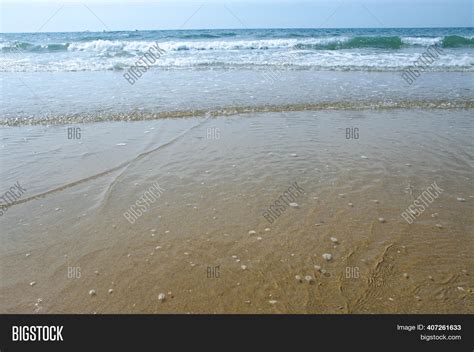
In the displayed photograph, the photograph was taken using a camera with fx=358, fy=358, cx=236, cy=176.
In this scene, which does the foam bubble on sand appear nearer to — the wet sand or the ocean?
the wet sand

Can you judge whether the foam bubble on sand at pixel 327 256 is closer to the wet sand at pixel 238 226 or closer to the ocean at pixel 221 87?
the wet sand at pixel 238 226

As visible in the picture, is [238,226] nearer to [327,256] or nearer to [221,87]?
[327,256]

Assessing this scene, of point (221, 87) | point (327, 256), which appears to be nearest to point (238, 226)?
point (327, 256)

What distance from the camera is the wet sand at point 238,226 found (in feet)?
11.8

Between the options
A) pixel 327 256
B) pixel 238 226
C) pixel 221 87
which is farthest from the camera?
pixel 221 87

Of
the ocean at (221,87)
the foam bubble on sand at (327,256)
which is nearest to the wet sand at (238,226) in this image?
the foam bubble on sand at (327,256)

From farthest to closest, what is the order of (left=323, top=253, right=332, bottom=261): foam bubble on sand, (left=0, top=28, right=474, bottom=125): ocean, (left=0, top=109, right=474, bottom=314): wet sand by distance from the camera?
(left=0, top=28, right=474, bottom=125): ocean
(left=323, top=253, right=332, bottom=261): foam bubble on sand
(left=0, top=109, right=474, bottom=314): wet sand

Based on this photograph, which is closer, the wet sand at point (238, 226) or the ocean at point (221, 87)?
the wet sand at point (238, 226)

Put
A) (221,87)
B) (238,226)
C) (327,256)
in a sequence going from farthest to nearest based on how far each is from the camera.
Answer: (221,87) < (238,226) < (327,256)

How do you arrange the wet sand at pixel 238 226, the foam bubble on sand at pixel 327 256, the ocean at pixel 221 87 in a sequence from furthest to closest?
the ocean at pixel 221 87 < the foam bubble on sand at pixel 327 256 < the wet sand at pixel 238 226

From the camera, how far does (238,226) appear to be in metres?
4.78

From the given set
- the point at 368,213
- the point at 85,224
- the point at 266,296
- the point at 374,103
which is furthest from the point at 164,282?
the point at 374,103

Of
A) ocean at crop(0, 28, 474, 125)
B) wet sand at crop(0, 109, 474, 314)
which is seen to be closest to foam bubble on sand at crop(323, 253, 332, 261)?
wet sand at crop(0, 109, 474, 314)

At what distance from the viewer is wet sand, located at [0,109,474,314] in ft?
11.8
